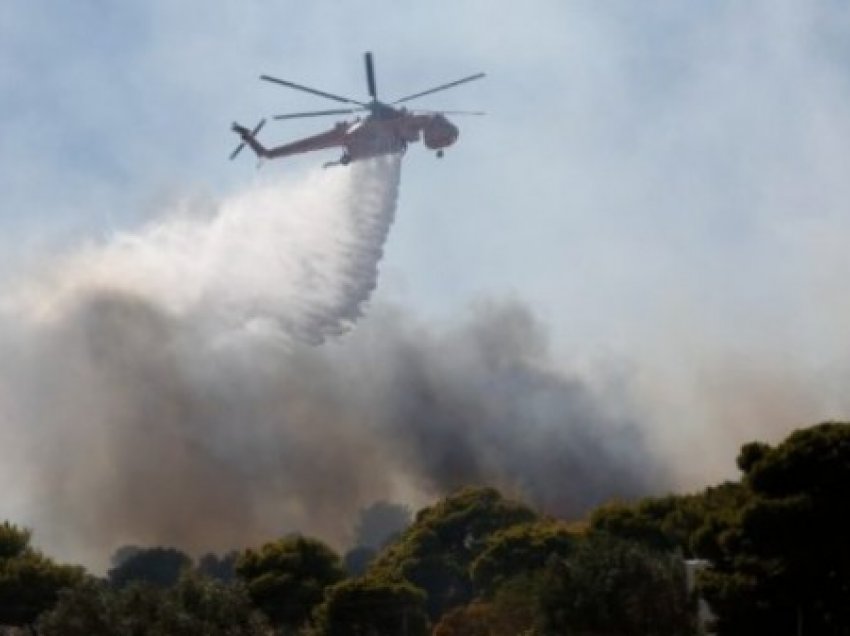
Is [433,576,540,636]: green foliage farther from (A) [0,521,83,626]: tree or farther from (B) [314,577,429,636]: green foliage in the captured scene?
(A) [0,521,83,626]: tree

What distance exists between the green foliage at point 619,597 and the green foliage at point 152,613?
14.2 metres

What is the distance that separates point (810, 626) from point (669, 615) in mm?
8023

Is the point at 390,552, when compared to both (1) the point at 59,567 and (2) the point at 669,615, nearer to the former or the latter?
(1) the point at 59,567

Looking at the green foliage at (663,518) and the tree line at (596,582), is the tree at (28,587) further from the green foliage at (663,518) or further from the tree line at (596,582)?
the green foliage at (663,518)

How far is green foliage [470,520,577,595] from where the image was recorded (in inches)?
4336

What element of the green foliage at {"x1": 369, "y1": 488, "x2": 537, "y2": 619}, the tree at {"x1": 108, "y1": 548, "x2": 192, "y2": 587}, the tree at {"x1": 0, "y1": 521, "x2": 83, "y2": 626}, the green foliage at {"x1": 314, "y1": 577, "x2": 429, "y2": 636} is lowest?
the green foliage at {"x1": 314, "y1": 577, "x2": 429, "y2": 636}

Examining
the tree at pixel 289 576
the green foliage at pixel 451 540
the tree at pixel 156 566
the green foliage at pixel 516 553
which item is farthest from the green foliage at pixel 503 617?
the tree at pixel 156 566

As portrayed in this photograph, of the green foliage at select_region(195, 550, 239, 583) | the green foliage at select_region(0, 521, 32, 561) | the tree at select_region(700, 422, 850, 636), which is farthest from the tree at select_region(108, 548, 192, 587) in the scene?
the tree at select_region(700, 422, 850, 636)

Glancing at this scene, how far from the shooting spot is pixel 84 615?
73250 mm

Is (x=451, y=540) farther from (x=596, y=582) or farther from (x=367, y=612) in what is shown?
(x=596, y=582)

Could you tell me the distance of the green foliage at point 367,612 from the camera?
9694 cm

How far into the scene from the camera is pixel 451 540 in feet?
463

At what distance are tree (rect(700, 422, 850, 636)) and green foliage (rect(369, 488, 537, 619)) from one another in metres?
68.6

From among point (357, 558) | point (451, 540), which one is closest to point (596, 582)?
point (451, 540)
